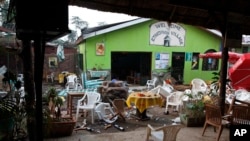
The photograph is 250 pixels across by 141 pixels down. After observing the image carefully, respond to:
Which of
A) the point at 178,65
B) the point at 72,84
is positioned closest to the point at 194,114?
the point at 72,84

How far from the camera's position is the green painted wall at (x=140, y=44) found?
12.0 m

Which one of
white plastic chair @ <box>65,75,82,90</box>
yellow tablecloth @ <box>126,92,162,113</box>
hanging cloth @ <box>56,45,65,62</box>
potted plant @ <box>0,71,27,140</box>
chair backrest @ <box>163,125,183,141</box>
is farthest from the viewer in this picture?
hanging cloth @ <box>56,45,65,62</box>

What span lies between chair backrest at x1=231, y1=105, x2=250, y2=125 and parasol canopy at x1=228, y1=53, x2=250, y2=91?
4.74 m

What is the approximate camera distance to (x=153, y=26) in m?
13.0

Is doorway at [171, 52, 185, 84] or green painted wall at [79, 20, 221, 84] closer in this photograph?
green painted wall at [79, 20, 221, 84]

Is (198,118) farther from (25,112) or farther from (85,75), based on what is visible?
(85,75)

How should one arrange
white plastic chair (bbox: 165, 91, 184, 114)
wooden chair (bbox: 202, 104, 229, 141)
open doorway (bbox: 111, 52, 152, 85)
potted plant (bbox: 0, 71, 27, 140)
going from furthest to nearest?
open doorway (bbox: 111, 52, 152, 85) < white plastic chair (bbox: 165, 91, 184, 114) < wooden chair (bbox: 202, 104, 229, 141) < potted plant (bbox: 0, 71, 27, 140)

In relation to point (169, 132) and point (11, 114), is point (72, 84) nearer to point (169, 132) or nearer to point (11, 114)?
point (169, 132)

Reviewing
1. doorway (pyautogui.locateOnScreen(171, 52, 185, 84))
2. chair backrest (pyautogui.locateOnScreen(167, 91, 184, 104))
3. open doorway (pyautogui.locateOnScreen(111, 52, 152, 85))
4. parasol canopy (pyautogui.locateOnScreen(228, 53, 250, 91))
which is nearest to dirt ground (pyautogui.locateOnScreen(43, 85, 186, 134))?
chair backrest (pyautogui.locateOnScreen(167, 91, 184, 104))

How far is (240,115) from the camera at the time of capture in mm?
4672

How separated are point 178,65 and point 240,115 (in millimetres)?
9077

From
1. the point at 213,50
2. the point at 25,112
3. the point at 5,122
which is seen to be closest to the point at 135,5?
the point at 25,112

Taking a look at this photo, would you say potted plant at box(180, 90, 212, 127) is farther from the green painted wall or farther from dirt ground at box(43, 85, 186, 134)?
the green painted wall

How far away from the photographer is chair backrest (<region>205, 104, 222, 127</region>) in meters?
4.61
